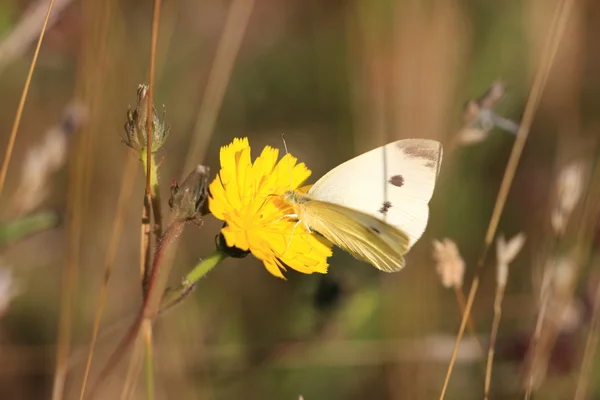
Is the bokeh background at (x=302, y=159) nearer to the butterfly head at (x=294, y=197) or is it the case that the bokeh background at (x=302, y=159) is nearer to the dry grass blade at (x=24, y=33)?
the dry grass blade at (x=24, y=33)

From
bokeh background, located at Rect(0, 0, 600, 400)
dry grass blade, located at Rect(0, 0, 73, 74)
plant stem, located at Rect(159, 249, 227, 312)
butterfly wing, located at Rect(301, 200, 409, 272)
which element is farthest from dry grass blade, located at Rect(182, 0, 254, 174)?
plant stem, located at Rect(159, 249, 227, 312)

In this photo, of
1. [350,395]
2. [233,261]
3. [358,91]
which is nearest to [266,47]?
[358,91]

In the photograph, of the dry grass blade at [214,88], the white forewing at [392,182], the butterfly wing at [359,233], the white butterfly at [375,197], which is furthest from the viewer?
the dry grass blade at [214,88]

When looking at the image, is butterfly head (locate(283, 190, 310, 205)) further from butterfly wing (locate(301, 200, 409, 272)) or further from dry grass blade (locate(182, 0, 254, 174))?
dry grass blade (locate(182, 0, 254, 174))

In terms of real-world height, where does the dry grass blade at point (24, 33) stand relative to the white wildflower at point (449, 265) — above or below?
above

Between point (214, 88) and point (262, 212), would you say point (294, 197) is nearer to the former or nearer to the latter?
point (262, 212)

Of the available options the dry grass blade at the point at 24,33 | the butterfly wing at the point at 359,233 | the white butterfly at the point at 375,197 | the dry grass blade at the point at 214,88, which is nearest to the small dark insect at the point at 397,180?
the white butterfly at the point at 375,197
